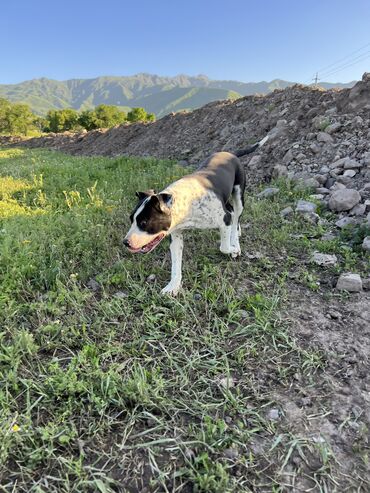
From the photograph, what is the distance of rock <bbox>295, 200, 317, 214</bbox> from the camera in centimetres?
538

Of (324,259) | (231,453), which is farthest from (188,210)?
(231,453)

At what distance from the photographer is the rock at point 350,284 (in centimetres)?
360

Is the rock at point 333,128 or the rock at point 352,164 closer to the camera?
the rock at point 352,164

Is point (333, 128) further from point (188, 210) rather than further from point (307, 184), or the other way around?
point (188, 210)

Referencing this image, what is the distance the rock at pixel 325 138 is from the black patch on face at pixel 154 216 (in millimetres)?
5593

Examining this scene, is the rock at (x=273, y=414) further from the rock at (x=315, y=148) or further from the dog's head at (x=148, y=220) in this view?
the rock at (x=315, y=148)

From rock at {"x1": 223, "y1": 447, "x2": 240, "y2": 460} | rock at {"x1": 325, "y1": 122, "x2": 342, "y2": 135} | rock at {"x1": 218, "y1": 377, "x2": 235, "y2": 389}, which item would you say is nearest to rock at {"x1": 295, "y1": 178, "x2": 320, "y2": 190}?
rock at {"x1": 325, "y1": 122, "x2": 342, "y2": 135}

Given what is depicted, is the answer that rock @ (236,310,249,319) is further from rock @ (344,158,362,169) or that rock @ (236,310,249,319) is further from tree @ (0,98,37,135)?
tree @ (0,98,37,135)

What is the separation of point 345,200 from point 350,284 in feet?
7.19

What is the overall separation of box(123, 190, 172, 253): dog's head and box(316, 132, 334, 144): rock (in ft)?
18.2

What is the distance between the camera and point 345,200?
17.6ft

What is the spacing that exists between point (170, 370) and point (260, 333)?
87 cm

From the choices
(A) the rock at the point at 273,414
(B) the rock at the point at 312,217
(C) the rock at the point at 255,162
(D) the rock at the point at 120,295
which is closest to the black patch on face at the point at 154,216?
(D) the rock at the point at 120,295

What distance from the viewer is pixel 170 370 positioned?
272 cm
